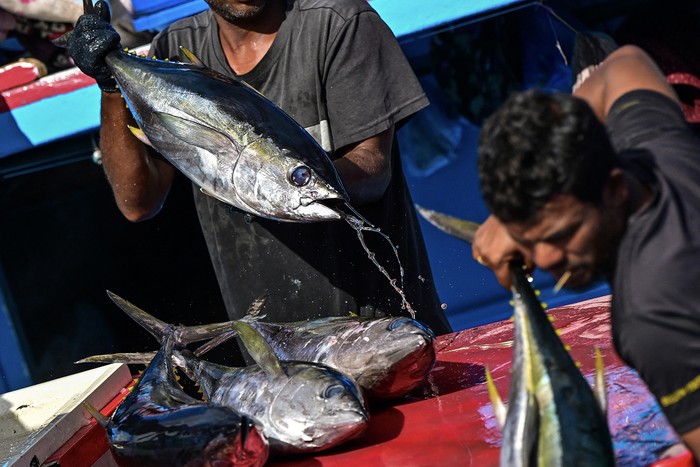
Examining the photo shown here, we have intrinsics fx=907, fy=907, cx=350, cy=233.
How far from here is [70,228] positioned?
5.41 meters

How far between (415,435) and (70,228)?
3676mm

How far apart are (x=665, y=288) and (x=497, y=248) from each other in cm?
34

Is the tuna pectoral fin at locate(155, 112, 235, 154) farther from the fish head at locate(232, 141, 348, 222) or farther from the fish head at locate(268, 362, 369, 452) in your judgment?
the fish head at locate(268, 362, 369, 452)

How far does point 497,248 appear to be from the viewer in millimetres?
1731

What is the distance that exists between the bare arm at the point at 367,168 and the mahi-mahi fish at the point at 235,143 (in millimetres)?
404

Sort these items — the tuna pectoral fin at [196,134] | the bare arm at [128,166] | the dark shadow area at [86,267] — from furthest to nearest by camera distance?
1. the dark shadow area at [86,267]
2. the bare arm at [128,166]
3. the tuna pectoral fin at [196,134]

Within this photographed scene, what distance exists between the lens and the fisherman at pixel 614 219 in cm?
148

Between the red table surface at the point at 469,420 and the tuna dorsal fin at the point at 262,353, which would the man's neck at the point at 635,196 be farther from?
the tuna dorsal fin at the point at 262,353

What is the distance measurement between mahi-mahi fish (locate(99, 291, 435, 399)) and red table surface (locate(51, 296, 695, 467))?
0.33ft

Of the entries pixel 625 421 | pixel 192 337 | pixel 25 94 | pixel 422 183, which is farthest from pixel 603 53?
pixel 25 94

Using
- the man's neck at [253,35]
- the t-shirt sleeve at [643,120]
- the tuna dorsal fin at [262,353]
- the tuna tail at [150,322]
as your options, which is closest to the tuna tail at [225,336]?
the tuna tail at [150,322]

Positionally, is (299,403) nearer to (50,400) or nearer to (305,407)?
(305,407)

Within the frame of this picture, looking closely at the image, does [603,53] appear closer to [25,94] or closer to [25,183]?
[25,94]

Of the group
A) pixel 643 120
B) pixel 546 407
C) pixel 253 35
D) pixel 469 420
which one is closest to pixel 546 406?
pixel 546 407
